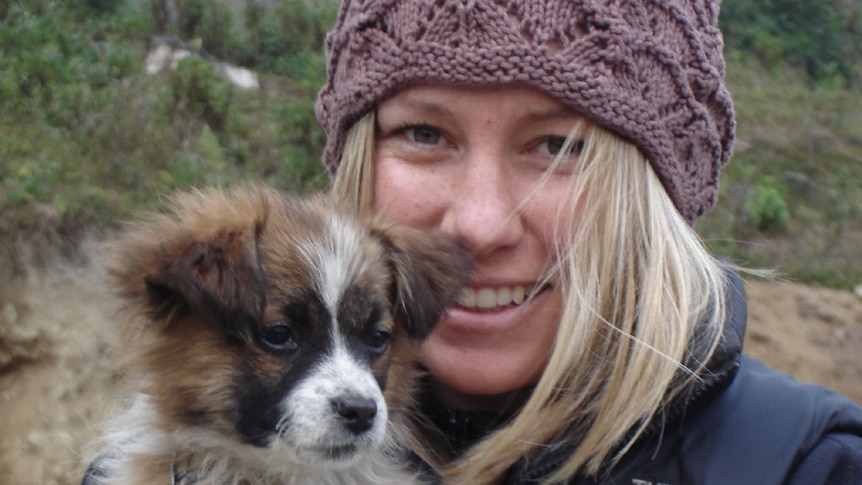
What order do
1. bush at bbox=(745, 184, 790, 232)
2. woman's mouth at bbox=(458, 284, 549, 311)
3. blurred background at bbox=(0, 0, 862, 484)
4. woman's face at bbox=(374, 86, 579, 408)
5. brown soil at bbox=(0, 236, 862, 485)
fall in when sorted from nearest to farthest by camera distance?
woman's face at bbox=(374, 86, 579, 408) → woman's mouth at bbox=(458, 284, 549, 311) → brown soil at bbox=(0, 236, 862, 485) → blurred background at bbox=(0, 0, 862, 484) → bush at bbox=(745, 184, 790, 232)

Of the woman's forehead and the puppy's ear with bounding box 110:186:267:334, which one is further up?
the woman's forehead

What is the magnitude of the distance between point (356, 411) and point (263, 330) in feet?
1.05

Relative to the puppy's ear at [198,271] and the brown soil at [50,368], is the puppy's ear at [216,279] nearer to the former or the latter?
the puppy's ear at [198,271]

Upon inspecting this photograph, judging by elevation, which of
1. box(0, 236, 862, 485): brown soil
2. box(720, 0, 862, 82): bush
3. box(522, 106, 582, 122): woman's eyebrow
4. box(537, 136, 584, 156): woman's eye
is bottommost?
box(0, 236, 862, 485): brown soil

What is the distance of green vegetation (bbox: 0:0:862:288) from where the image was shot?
585 centimetres

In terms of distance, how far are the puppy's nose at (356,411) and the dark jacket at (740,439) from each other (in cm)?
46

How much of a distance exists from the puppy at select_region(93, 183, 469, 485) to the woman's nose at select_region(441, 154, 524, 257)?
76 millimetres

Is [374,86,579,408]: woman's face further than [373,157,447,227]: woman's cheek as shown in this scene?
No

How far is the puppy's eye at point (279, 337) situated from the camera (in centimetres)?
229

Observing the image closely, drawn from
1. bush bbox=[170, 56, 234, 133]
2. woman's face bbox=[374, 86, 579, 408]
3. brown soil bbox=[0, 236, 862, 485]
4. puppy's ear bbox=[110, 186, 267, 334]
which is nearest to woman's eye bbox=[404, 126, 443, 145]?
woman's face bbox=[374, 86, 579, 408]

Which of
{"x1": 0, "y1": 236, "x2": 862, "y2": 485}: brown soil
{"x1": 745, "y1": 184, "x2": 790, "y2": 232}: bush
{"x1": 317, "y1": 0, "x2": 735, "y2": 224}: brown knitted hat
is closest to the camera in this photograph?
{"x1": 317, "y1": 0, "x2": 735, "y2": 224}: brown knitted hat

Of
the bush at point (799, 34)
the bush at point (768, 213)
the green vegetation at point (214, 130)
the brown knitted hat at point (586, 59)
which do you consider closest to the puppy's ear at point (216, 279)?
the brown knitted hat at point (586, 59)

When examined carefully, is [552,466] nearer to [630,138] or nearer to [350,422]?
[350,422]

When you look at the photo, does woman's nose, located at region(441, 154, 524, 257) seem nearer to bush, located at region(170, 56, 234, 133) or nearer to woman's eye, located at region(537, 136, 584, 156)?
woman's eye, located at region(537, 136, 584, 156)
